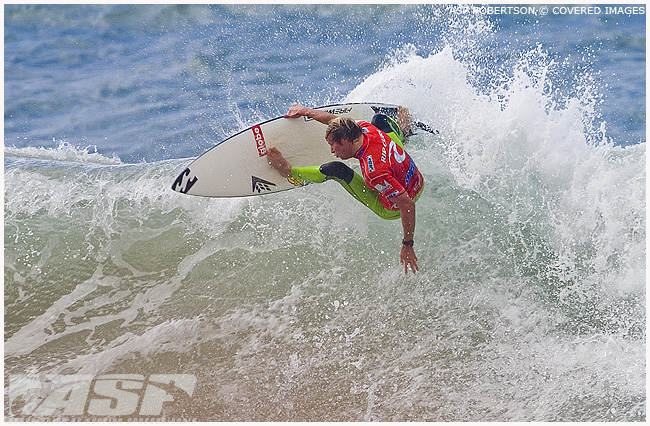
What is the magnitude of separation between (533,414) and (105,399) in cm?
314

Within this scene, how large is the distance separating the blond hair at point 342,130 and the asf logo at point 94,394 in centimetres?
213

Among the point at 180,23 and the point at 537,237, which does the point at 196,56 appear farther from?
the point at 537,237

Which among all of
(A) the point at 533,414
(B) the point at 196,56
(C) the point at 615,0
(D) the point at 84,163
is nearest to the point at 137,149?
(D) the point at 84,163

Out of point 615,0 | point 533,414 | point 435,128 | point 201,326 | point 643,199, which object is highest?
point 615,0

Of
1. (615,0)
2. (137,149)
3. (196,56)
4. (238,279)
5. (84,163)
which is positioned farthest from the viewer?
(615,0)

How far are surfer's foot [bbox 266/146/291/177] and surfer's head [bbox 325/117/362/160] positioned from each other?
3.24 ft

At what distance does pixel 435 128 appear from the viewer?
19.8 feet

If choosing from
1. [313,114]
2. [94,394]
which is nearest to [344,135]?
[313,114]

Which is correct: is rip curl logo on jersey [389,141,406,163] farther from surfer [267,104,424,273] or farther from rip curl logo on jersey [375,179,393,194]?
rip curl logo on jersey [375,179,393,194]

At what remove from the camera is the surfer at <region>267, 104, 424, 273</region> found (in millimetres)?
4367

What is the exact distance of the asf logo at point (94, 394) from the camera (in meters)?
4.29

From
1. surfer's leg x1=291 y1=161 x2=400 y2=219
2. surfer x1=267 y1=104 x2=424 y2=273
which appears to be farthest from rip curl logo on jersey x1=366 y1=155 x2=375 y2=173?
surfer's leg x1=291 y1=161 x2=400 y2=219

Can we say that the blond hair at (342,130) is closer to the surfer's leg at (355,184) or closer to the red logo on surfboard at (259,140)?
the surfer's leg at (355,184)

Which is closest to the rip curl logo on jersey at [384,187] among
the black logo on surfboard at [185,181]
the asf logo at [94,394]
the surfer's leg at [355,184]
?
the surfer's leg at [355,184]
